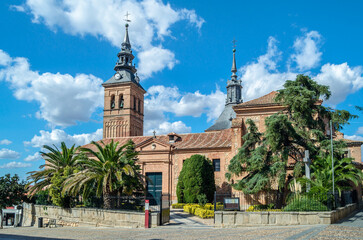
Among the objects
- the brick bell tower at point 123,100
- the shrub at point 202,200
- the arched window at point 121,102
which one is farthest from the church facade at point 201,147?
the arched window at point 121,102

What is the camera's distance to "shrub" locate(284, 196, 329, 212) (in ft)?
47.7

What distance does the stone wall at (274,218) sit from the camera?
46.2 feet

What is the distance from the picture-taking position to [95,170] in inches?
814

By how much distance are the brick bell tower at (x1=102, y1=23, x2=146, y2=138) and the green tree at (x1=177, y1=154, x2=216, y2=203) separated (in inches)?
981

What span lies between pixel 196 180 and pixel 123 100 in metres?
29.0

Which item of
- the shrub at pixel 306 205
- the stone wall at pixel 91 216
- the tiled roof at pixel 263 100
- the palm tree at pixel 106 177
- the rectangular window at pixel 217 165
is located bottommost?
the stone wall at pixel 91 216

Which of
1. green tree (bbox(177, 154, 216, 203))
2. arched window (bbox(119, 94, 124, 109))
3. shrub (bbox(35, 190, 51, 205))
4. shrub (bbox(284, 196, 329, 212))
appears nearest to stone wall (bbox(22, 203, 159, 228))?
shrub (bbox(35, 190, 51, 205))

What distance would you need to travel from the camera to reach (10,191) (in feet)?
93.0

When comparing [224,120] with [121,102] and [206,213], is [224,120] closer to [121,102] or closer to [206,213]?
[121,102]

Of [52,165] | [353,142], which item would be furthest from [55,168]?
[353,142]

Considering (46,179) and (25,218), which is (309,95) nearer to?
(46,179)

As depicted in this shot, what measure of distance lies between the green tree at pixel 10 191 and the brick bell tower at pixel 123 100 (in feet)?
74.4

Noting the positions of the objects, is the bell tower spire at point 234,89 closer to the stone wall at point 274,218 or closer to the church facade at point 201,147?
the church facade at point 201,147

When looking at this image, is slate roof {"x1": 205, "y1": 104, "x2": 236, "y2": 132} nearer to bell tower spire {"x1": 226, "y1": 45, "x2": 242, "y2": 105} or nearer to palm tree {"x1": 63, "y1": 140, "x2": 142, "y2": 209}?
bell tower spire {"x1": 226, "y1": 45, "x2": 242, "y2": 105}
